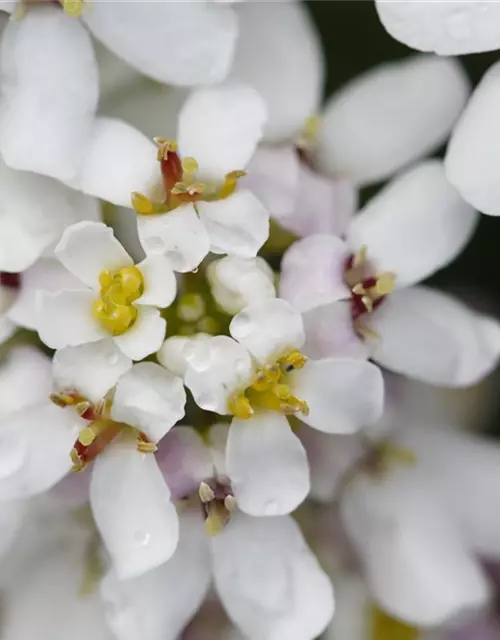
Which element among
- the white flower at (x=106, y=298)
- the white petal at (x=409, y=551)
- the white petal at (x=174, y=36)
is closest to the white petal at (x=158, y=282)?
the white flower at (x=106, y=298)

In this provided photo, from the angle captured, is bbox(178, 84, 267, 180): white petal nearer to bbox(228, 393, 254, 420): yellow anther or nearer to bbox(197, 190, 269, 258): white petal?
bbox(197, 190, 269, 258): white petal

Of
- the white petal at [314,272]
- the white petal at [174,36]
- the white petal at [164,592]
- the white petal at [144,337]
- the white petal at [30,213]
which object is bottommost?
the white petal at [164,592]

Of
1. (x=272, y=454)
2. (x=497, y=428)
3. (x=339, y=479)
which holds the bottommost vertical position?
(x=497, y=428)

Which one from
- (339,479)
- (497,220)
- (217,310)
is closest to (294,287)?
(217,310)

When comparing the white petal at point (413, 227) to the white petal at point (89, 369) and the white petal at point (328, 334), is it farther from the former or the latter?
the white petal at point (89, 369)

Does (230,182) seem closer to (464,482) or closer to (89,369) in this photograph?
(89,369)

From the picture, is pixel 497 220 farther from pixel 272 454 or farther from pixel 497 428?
pixel 272 454
